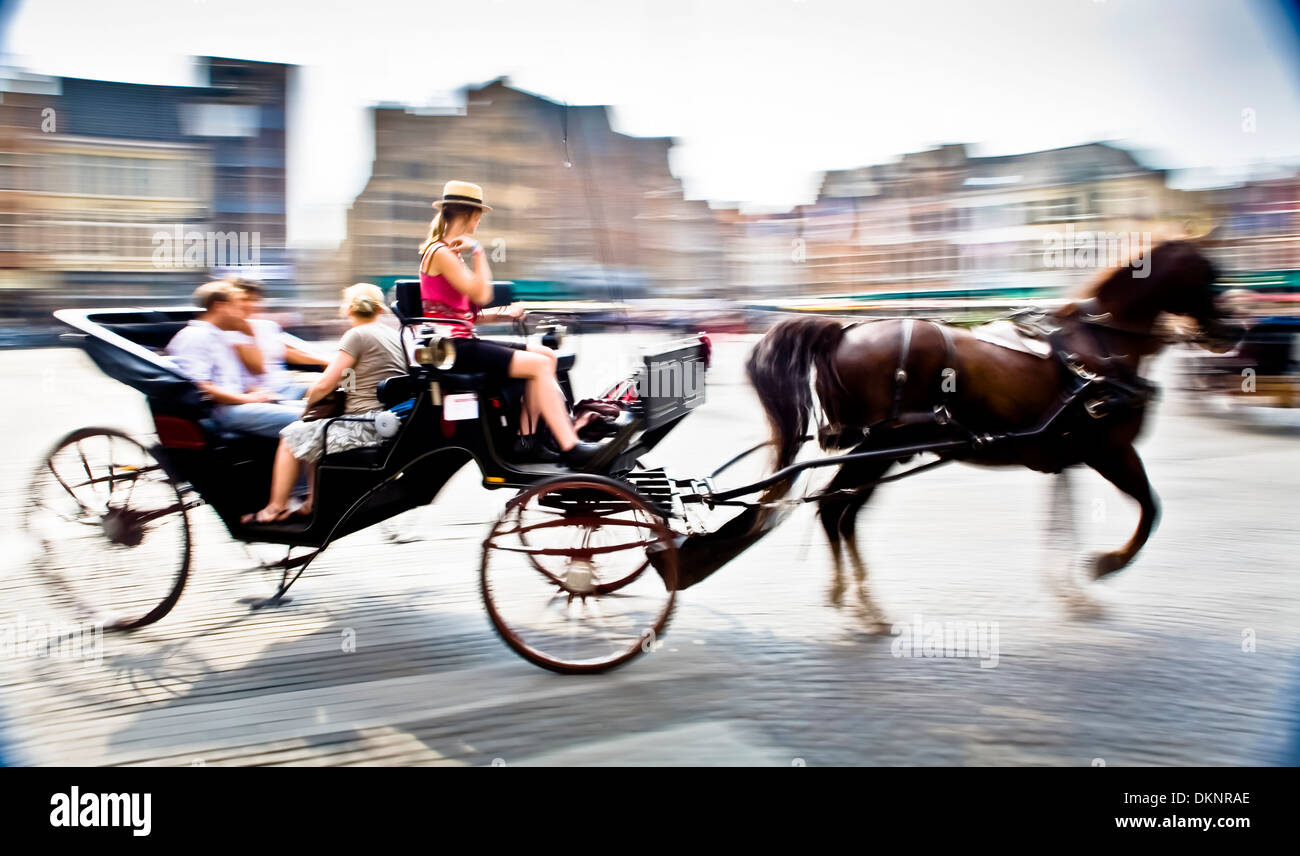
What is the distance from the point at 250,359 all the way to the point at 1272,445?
8.69 meters

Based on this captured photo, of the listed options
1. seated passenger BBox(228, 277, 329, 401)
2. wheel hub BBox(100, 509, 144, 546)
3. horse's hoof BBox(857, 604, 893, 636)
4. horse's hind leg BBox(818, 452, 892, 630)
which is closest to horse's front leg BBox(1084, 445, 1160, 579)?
horse's hind leg BBox(818, 452, 892, 630)

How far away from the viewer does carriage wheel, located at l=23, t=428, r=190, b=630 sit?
3.69m

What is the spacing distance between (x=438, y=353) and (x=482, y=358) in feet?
0.54

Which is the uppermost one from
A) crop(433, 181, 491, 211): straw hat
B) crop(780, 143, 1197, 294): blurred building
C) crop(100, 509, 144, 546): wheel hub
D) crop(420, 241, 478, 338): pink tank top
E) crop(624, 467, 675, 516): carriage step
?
crop(780, 143, 1197, 294): blurred building

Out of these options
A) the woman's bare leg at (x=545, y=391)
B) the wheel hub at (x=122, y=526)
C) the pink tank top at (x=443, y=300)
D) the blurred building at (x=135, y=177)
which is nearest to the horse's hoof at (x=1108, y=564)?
the woman's bare leg at (x=545, y=391)

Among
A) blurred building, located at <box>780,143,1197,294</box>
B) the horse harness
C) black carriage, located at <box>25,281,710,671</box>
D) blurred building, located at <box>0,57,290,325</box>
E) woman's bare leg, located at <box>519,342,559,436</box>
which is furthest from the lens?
blurred building, located at <box>780,143,1197,294</box>

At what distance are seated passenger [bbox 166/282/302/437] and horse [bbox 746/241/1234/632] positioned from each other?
6.86 ft

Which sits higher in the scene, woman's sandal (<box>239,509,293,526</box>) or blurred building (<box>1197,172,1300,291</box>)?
blurred building (<box>1197,172,1300,291</box>)

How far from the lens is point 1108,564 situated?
402 centimetres

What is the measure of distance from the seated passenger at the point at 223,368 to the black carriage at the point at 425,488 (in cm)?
7

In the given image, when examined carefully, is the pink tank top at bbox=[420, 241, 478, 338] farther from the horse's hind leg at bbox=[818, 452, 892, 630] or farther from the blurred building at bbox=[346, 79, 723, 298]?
the horse's hind leg at bbox=[818, 452, 892, 630]

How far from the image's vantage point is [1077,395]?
3.86 m
